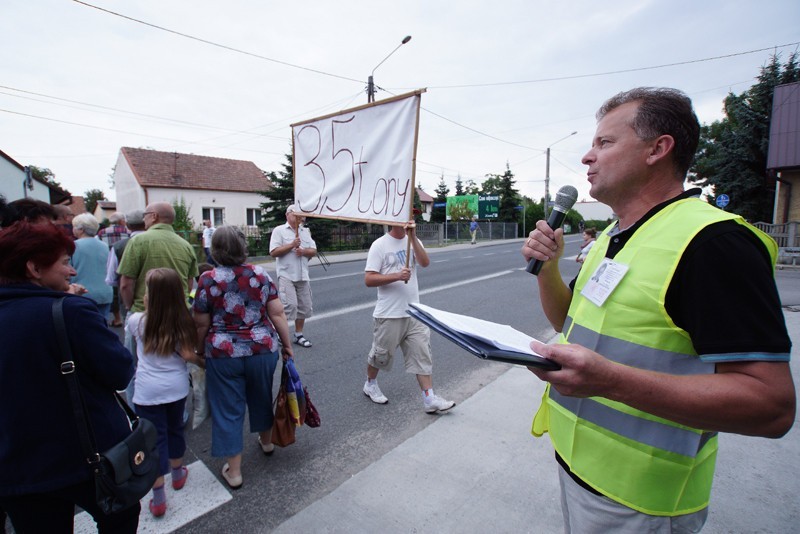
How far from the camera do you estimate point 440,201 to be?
5228cm

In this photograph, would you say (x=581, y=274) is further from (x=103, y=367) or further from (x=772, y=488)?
(x=772, y=488)

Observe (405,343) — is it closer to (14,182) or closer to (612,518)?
(612,518)

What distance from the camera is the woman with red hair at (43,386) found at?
162 centimetres

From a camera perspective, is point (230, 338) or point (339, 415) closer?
point (230, 338)

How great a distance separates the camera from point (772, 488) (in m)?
2.62

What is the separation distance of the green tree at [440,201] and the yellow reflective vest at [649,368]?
47548 millimetres

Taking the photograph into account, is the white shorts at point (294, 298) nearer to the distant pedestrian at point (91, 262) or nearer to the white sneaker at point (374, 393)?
the distant pedestrian at point (91, 262)

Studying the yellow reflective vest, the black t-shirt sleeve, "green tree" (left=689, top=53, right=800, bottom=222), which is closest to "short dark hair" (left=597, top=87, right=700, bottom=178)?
the yellow reflective vest

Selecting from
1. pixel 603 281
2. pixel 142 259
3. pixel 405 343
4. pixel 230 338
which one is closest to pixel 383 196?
pixel 405 343

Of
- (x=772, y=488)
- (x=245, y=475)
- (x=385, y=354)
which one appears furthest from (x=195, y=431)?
(x=772, y=488)

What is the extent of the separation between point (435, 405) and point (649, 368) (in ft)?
8.90

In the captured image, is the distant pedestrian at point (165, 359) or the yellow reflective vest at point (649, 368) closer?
the yellow reflective vest at point (649, 368)

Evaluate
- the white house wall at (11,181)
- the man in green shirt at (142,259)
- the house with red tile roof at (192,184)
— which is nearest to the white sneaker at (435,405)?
the man in green shirt at (142,259)

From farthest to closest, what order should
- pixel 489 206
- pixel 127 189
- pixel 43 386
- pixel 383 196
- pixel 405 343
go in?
1. pixel 489 206
2. pixel 127 189
3. pixel 405 343
4. pixel 383 196
5. pixel 43 386
